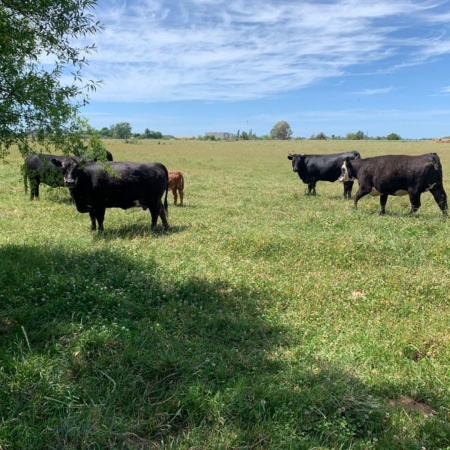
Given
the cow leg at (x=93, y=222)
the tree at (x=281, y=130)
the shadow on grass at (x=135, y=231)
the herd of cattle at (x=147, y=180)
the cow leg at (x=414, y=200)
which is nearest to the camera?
the herd of cattle at (x=147, y=180)

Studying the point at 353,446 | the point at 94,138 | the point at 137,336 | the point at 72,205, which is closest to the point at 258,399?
the point at 353,446

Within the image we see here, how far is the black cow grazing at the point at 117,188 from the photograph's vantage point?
9.81m

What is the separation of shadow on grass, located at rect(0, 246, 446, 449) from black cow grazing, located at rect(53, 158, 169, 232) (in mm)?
4061

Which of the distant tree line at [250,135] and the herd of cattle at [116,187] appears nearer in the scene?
the herd of cattle at [116,187]

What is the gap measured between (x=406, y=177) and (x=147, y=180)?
749 cm

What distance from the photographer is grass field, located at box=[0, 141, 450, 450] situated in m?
3.36

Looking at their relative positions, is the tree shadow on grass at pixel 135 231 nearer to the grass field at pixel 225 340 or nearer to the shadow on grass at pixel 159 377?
the grass field at pixel 225 340

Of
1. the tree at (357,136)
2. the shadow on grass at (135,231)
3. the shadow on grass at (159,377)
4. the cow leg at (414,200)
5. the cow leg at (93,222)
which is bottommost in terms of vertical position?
the shadow on grass at (159,377)

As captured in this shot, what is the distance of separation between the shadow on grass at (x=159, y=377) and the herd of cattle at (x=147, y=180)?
86.2 inches

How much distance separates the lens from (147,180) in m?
10.1

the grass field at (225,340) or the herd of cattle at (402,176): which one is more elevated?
the herd of cattle at (402,176)

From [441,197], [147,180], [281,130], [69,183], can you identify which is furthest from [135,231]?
[281,130]

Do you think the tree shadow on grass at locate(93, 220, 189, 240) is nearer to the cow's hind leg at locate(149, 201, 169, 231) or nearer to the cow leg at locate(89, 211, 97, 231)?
the cow's hind leg at locate(149, 201, 169, 231)

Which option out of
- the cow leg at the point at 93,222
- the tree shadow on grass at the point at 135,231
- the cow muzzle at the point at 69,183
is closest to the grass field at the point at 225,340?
the tree shadow on grass at the point at 135,231
